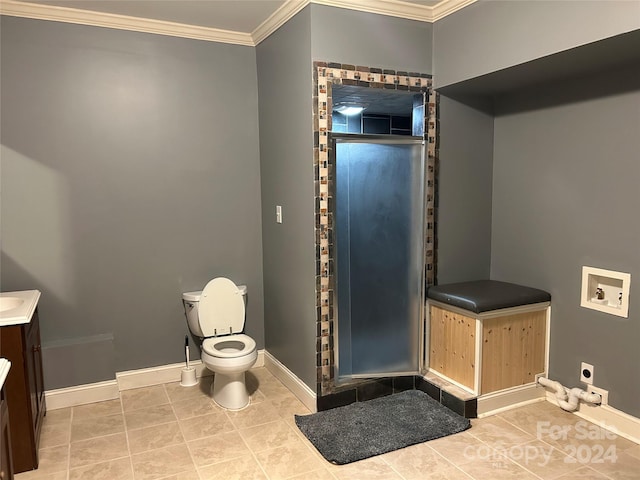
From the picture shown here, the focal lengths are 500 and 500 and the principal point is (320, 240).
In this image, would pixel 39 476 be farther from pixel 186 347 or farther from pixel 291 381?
pixel 291 381

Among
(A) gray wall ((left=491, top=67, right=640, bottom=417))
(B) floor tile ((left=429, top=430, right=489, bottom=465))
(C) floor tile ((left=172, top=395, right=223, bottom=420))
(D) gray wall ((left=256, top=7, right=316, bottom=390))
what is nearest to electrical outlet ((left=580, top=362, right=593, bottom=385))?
(A) gray wall ((left=491, top=67, right=640, bottom=417))

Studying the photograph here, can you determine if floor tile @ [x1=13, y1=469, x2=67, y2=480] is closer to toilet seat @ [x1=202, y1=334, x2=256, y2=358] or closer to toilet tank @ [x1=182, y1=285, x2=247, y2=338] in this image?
toilet seat @ [x1=202, y1=334, x2=256, y2=358]

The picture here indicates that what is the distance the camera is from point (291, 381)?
3250mm

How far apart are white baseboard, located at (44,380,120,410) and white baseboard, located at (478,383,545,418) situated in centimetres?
225

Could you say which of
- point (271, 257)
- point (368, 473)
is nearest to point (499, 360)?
point (368, 473)

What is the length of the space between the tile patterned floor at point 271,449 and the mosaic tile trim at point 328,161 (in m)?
0.46

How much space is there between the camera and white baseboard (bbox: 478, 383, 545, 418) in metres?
2.87

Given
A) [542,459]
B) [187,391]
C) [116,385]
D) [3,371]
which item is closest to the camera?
[3,371]

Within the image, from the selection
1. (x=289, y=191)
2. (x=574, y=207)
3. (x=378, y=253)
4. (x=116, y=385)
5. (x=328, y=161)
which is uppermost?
(x=328, y=161)

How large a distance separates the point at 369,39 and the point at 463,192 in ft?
3.72

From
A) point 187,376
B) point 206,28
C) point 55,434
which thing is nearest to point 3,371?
point 55,434

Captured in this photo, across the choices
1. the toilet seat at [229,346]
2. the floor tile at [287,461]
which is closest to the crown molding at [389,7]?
the toilet seat at [229,346]

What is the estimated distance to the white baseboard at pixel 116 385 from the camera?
9.99 feet

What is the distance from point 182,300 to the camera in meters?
3.42
